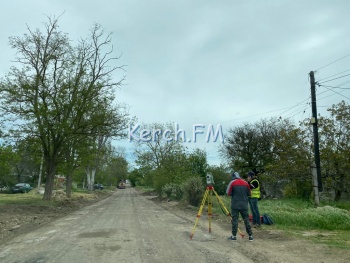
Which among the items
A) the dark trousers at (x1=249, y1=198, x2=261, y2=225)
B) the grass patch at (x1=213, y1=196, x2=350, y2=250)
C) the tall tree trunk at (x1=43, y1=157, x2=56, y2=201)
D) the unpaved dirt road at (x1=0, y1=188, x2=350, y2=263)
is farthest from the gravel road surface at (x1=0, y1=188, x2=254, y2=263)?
the tall tree trunk at (x1=43, y1=157, x2=56, y2=201)

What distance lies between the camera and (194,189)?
25.1m

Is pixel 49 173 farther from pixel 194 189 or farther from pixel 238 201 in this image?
pixel 238 201

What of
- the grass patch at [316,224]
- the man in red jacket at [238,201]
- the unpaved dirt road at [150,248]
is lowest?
the unpaved dirt road at [150,248]

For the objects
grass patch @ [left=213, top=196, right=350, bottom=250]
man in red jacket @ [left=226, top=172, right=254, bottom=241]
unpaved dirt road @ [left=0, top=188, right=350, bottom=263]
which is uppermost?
man in red jacket @ [left=226, top=172, right=254, bottom=241]

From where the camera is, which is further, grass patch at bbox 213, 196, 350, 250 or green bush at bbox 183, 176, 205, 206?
green bush at bbox 183, 176, 205, 206

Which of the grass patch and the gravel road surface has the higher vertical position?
the grass patch

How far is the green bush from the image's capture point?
25.0 m

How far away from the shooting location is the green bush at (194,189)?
24953mm

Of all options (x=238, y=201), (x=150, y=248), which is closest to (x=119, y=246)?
(x=150, y=248)

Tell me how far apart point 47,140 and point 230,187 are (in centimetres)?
1932

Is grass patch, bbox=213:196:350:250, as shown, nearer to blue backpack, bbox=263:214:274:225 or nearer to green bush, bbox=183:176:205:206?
blue backpack, bbox=263:214:274:225

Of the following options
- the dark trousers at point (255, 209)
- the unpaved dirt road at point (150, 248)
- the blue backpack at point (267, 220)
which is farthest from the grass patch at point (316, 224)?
the unpaved dirt road at point (150, 248)

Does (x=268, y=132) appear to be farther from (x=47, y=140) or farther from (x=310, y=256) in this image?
(x=310, y=256)

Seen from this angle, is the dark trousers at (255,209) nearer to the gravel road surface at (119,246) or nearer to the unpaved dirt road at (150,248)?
the unpaved dirt road at (150,248)
